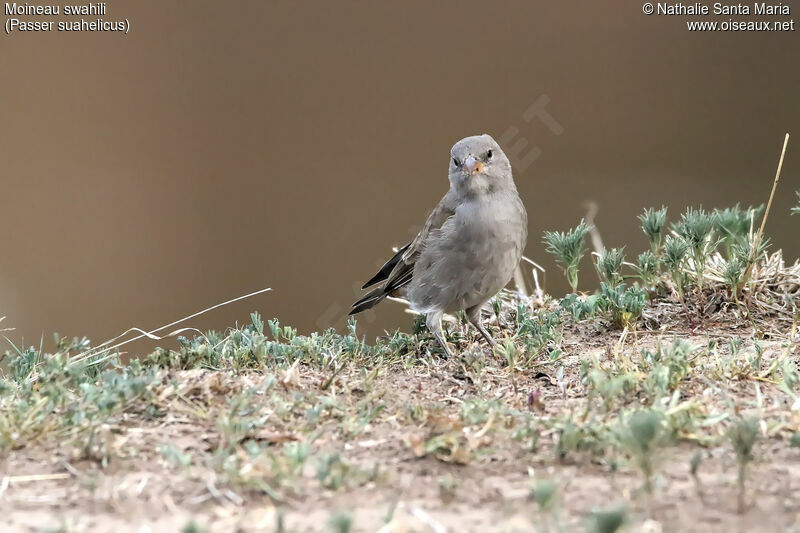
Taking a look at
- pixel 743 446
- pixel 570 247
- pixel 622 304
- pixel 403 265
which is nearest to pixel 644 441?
pixel 743 446

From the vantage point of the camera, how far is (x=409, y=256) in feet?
16.0

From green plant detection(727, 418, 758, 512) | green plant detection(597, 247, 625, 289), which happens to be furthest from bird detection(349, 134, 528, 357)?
green plant detection(727, 418, 758, 512)

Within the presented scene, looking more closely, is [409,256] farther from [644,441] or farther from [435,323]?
[644,441]

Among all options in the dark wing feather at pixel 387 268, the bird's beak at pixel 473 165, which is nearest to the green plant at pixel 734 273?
the bird's beak at pixel 473 165

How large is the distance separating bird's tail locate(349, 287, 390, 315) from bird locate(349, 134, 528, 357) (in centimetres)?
29

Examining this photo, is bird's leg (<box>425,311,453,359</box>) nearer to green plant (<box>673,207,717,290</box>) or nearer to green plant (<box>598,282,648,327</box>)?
green plant (<box>598,282,648,327</box>)

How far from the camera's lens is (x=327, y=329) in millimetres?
4344

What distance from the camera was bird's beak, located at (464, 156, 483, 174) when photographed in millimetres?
4598

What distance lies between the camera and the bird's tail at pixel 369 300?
16.8 ft

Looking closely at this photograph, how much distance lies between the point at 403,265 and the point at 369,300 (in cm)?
36

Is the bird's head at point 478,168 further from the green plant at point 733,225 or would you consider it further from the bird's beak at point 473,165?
the green plant at point 733,225

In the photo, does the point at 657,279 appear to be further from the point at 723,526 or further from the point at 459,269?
the point at 723,526

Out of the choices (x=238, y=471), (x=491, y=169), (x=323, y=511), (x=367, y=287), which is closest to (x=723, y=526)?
(x=323, y=511)

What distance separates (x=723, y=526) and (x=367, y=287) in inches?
131
